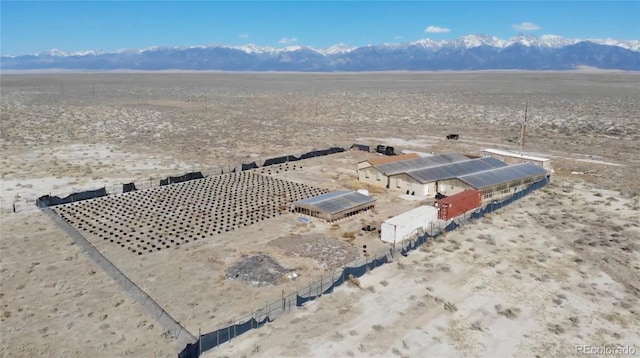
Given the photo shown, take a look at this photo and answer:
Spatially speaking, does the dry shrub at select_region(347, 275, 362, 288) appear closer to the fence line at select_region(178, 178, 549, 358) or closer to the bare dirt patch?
the fence line at select_region(178, 178, 549, 358)

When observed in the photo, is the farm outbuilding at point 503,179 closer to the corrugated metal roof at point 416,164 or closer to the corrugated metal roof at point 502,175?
the corrugated metal roof at point 502,175

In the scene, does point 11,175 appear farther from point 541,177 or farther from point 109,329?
point 541,177

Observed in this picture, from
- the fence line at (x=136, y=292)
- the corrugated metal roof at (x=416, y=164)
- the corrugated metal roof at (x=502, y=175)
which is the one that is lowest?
the fence line at (x=136, y=292)

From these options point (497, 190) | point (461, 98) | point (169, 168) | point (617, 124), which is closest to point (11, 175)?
point (169, 168)

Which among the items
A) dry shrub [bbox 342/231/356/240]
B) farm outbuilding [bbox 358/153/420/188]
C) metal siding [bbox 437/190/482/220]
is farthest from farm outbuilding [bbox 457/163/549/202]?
dry shrub [bbox 342/231/356/240]

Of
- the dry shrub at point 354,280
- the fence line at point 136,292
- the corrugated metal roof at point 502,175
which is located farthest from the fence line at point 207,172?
the dry shrub at point 354,280

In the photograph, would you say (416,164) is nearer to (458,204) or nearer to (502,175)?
(502,175)
